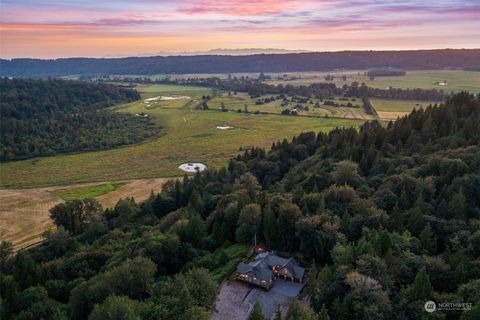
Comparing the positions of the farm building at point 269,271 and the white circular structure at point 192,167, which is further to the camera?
the white circular structure at point 192,167

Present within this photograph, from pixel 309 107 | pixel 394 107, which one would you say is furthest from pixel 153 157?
→ pixel 394 107

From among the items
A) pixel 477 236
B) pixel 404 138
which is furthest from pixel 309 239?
pixel 404 138

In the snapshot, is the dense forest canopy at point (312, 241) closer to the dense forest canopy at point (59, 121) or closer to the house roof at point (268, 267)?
the house roof at point (268, 267)

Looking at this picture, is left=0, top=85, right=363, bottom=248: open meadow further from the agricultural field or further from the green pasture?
the agricultural field

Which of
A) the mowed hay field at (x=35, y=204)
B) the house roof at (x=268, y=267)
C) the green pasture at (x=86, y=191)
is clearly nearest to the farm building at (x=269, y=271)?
the house roof at (x=268, y=267)

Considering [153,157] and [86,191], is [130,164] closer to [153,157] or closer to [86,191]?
[153,157]

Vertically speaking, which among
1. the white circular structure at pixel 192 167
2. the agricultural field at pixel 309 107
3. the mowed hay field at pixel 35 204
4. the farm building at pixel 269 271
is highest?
the agricultural field at pixel 309 107

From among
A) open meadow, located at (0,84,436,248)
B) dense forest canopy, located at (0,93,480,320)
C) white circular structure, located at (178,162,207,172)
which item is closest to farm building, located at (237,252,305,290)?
dense forest canopy, located at (0,93,480,320)

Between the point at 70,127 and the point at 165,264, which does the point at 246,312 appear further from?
the point at 70,127
